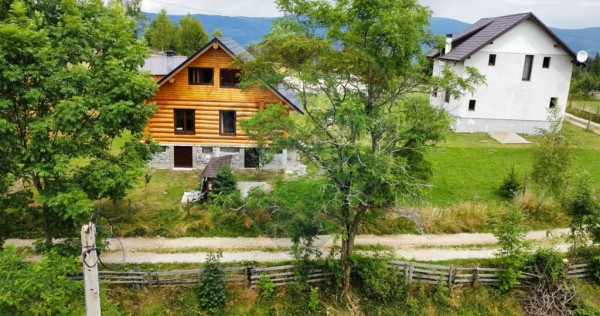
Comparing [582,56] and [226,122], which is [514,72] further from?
[226,122]

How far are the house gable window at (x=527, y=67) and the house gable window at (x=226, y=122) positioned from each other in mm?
24216

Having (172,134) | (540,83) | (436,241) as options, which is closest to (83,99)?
(172,134)

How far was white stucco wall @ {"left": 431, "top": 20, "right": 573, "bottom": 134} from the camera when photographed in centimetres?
3419

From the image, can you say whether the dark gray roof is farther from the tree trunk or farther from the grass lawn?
the grass lawn

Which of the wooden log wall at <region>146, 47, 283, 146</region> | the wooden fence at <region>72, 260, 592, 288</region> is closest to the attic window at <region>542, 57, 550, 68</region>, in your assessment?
the wooden fence at <region>72, 260, 592, 288</region>

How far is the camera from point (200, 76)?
24703 millimetres

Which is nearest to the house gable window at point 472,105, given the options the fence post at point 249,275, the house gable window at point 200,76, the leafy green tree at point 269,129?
the house gable window at point 200,76

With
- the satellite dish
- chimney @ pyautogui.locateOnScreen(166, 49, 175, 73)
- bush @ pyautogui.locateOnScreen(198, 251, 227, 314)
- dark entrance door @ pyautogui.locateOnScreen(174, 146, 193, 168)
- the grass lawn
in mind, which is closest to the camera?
bush @ pyautogui.locateOnScreen(198, 251, 227, 314)

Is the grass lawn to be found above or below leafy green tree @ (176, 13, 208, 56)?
below

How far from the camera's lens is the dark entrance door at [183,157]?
2630 centimetres

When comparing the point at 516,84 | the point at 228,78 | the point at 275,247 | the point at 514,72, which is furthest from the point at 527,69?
the point at 275,247

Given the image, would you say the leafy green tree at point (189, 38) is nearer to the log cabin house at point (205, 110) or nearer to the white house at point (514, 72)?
the white house at point (514, 72)

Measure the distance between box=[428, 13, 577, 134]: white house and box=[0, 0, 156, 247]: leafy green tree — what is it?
85.1ft

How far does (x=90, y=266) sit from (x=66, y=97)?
7.61m
